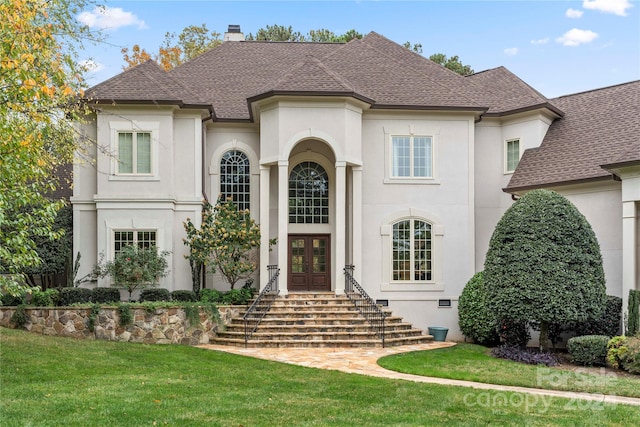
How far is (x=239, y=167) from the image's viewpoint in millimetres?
22266

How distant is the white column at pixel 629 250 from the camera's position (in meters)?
16.8

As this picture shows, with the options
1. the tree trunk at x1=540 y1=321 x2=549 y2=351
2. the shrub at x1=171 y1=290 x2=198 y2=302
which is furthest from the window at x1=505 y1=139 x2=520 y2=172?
the shrub at x1=171 y1=290 x2=198 y2=302

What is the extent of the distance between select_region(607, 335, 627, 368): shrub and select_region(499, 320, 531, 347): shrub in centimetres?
249

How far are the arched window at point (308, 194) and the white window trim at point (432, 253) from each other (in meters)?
2.05

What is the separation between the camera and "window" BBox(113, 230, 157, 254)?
20.2 m

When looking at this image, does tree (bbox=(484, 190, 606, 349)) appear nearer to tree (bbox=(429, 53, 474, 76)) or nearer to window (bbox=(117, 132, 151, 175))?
window (bbox=(117, 132, 151, 175))

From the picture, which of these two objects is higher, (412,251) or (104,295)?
(412,251)

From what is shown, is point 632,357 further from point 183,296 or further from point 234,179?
point 234,179

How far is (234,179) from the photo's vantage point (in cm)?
2223

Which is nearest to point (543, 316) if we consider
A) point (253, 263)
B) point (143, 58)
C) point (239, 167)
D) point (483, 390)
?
point (483, 390)

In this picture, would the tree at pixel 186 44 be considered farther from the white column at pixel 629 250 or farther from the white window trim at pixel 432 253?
the white column at pixel 629 250

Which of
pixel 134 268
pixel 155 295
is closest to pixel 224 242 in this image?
A: pixel 155 295

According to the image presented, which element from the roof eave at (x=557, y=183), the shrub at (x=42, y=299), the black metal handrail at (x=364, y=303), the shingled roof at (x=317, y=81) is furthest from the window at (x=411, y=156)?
the shrub at (x=42, y=299)

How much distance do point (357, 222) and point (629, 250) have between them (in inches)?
278
